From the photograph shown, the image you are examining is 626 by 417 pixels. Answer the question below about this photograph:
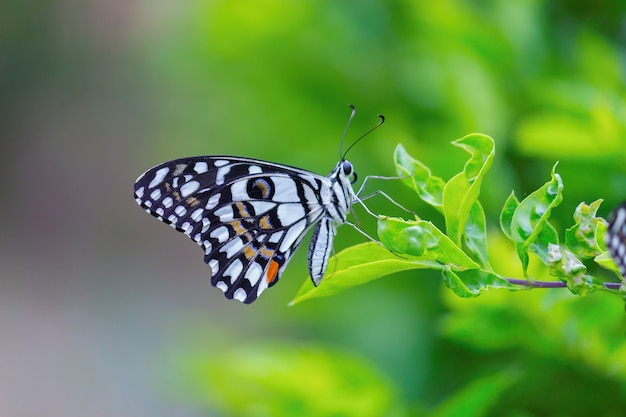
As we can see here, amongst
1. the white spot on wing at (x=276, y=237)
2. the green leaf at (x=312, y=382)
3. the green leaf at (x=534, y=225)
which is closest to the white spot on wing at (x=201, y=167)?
the white spot on wing at (x=276, y=237)

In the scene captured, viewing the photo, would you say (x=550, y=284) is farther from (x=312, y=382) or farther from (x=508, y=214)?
(x=312, y=382)

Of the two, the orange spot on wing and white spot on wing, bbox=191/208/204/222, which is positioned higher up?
white spot on wing, bbox=191/208/204/222

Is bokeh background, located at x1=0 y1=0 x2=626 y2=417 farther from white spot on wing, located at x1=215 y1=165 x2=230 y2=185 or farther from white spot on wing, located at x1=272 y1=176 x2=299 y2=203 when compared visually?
white spot on wing, located at x1=215 y1=165 x2=230 y2=185

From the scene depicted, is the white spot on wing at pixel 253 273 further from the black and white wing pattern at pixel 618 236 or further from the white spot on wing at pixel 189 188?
the black and white wing pattern at pixel 618 236

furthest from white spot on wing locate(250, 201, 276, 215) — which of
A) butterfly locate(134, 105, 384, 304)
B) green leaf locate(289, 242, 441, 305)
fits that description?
green leaf locate(289, 242, 441, 305)

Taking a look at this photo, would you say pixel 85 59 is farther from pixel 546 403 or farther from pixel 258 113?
pixel 546 403

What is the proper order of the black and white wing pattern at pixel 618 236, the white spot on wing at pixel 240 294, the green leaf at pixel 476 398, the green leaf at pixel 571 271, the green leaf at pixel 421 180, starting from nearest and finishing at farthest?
the black and white wing pattern at pixel 618 236 < the green leaf at pixel 571 271 < the green leaf at pixel 421 180 < the green leaf at pixel 476 398 < the white spot on wing at pixel 240 294

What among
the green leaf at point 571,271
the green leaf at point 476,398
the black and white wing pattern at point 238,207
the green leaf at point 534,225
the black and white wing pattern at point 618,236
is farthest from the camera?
the black and white wing pattern at point 238,207

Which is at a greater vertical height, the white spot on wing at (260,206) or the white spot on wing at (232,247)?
the white spot on wing at (260,206)
